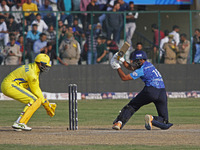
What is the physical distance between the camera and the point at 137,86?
82.3 ft

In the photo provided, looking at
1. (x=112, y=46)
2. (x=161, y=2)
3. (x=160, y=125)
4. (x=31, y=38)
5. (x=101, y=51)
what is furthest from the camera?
(x=161, y=2)

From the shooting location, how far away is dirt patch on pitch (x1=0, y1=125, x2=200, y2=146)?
10859 mm

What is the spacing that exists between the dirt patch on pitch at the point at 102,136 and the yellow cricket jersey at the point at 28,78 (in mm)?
964

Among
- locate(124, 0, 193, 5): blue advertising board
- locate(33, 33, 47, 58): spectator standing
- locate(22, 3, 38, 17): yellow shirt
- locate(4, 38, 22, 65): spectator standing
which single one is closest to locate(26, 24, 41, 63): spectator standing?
locate(33, 33, 47, 58): spectator standing

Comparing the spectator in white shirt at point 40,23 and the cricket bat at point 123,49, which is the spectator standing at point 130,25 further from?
the cricket bat at point 123,49

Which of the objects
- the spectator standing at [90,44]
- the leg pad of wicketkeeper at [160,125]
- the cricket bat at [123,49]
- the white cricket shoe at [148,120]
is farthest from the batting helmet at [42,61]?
the spectator standing at [90,44]

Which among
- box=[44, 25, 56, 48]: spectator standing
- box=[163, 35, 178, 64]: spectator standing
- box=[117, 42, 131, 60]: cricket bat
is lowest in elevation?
box=[163, 35, 178, 64]: spectator standing

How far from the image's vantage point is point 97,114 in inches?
707

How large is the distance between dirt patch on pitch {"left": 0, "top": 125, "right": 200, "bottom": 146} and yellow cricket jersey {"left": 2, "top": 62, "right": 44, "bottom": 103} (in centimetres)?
96

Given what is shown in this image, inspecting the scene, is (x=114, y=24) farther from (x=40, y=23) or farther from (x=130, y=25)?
(x=40, y=23)

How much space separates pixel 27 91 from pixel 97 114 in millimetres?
5346

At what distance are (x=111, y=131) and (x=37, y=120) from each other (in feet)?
13.2

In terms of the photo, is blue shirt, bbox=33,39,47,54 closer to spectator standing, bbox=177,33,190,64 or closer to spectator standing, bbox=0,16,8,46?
spectator standing, bbox=0,16,8,46

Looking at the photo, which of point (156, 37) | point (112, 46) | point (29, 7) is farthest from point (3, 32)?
point (156, 37)
